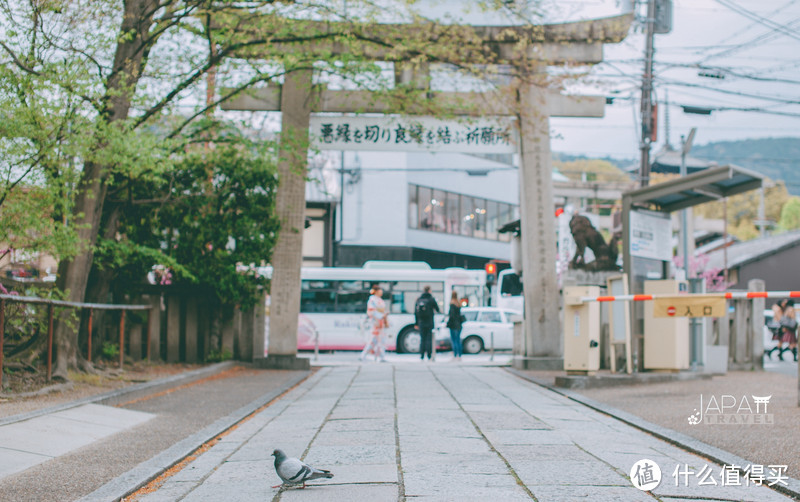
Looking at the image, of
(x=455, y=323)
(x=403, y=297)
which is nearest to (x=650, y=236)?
(x=455, y=323)

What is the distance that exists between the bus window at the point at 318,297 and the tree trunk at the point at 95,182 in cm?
1547

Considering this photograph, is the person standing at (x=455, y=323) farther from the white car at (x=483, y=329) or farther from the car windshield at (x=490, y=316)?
the car windshield at (x=490, y=316)

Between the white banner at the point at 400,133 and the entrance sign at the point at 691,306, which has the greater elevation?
the white banner at the point at 400,133

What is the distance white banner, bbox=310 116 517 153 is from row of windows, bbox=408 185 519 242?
77.3 feet

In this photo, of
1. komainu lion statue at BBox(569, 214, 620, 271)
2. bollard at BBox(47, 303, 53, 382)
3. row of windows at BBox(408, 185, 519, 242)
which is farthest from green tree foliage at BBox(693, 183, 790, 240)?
bollard at BBox(47, 303, 53, 382)

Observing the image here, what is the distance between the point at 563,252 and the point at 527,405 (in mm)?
21529

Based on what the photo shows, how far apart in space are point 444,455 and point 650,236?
8.80 metres

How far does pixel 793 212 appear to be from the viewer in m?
72.4

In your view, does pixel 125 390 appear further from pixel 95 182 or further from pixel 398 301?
pixel 398 301

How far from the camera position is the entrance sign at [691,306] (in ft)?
33.8

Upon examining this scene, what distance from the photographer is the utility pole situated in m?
21.3

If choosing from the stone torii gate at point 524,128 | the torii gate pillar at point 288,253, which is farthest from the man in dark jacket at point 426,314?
the torii gate pillar at point 288,253

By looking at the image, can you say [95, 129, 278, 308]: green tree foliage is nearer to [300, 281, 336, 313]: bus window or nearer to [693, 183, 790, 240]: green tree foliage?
[300, 281, 336, 313]: bus window

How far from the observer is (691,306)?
1064cm
